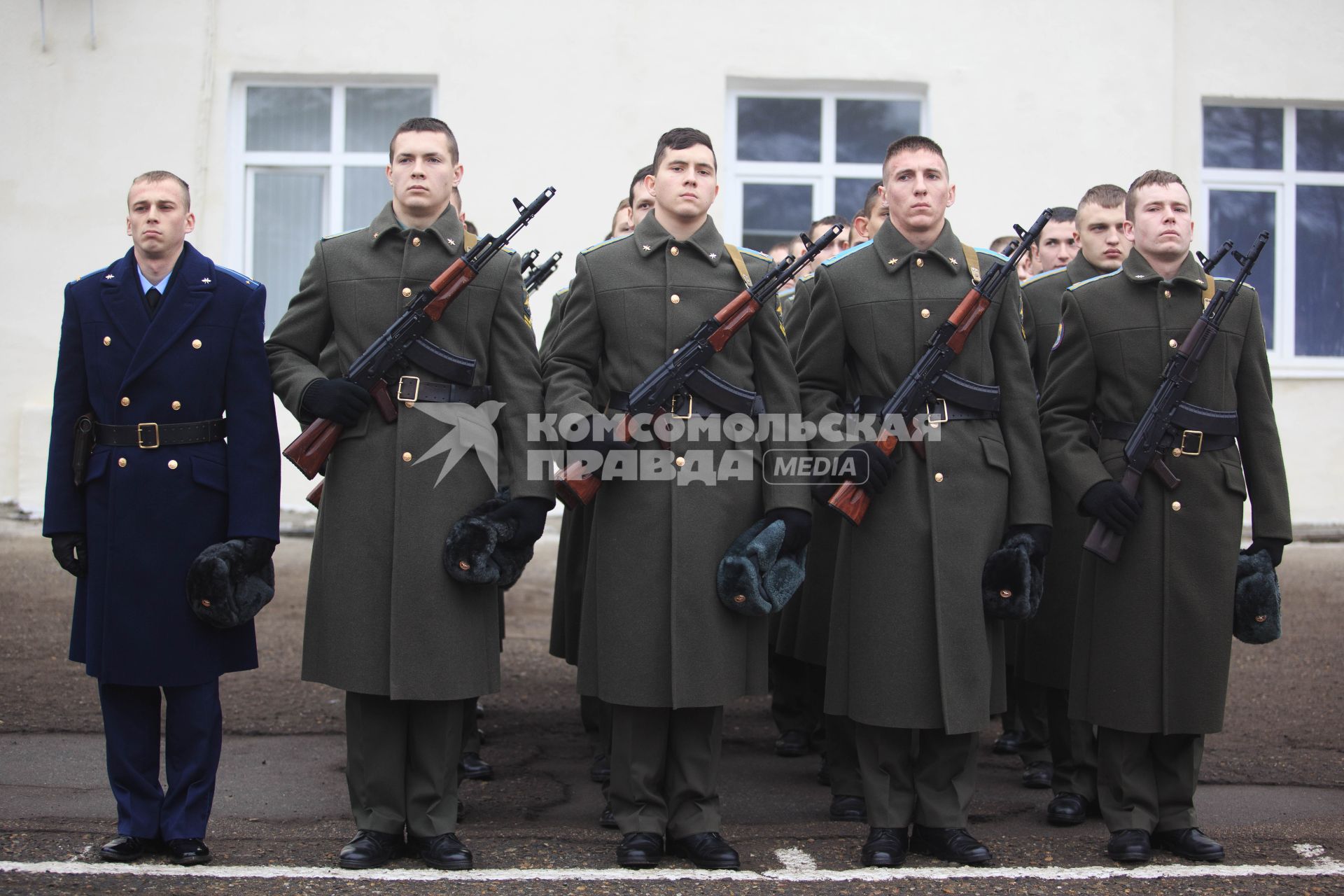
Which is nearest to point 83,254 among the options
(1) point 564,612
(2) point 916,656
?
(1) point 564,612

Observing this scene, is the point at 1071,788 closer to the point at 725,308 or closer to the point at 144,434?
the point at 725,308

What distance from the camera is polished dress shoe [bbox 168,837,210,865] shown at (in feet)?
15.2

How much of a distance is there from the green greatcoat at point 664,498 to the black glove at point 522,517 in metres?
0.25

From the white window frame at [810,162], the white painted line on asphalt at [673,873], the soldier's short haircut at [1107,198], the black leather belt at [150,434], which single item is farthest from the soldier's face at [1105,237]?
the white window frame at [810,162]

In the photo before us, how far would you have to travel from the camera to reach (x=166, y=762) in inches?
185

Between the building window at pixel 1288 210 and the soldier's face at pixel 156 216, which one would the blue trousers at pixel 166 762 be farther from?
the building window at pixel 1288 210

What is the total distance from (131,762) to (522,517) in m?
1.48

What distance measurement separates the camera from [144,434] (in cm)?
471

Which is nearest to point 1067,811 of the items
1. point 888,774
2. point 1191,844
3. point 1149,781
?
point 1149,781

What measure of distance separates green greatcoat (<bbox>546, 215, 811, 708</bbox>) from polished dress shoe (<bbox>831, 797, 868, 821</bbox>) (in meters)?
0.87

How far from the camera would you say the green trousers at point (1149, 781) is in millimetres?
4895

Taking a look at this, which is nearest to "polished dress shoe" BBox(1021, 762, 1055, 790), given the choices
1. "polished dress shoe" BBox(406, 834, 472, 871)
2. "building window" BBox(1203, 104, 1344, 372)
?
"polished dress shoe" BBox(406, 834, 472, 871)

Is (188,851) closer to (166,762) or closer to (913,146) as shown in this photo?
(166,762)

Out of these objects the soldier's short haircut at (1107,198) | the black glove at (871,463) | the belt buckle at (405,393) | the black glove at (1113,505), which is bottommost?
the black glove at (1113,505)
